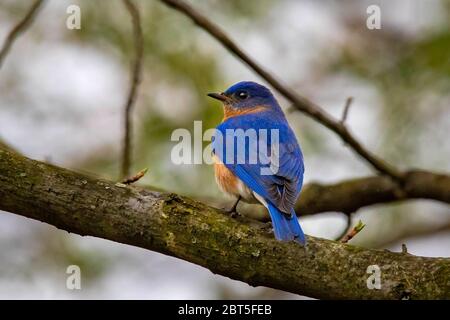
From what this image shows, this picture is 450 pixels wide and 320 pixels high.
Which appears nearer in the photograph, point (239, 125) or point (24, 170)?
point (24, 170)

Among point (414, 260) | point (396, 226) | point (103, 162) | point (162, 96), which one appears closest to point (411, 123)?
point (396, 226)

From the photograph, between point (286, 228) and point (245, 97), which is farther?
point (245, 97)

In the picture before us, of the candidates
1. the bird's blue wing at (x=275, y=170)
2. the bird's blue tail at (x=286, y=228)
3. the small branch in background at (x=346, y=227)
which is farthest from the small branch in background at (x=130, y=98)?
the small branch in background at (x=346, y=227)

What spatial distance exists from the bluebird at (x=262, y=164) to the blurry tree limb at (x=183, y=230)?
8.6 inches

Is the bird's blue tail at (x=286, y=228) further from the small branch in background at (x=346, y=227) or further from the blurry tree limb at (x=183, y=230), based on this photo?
the small branch in background at (x=346, y=227)

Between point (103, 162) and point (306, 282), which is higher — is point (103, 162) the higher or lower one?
the higher one

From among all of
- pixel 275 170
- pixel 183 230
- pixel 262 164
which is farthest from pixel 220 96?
pixel 183 230

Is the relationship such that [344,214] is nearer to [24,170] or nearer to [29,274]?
[24,170]

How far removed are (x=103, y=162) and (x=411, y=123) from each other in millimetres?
2987

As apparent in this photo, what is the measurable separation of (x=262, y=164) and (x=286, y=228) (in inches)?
40.4

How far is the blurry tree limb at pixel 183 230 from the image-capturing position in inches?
136

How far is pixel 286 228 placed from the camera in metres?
3.78

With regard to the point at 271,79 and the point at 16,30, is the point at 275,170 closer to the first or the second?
the point at 271,79
